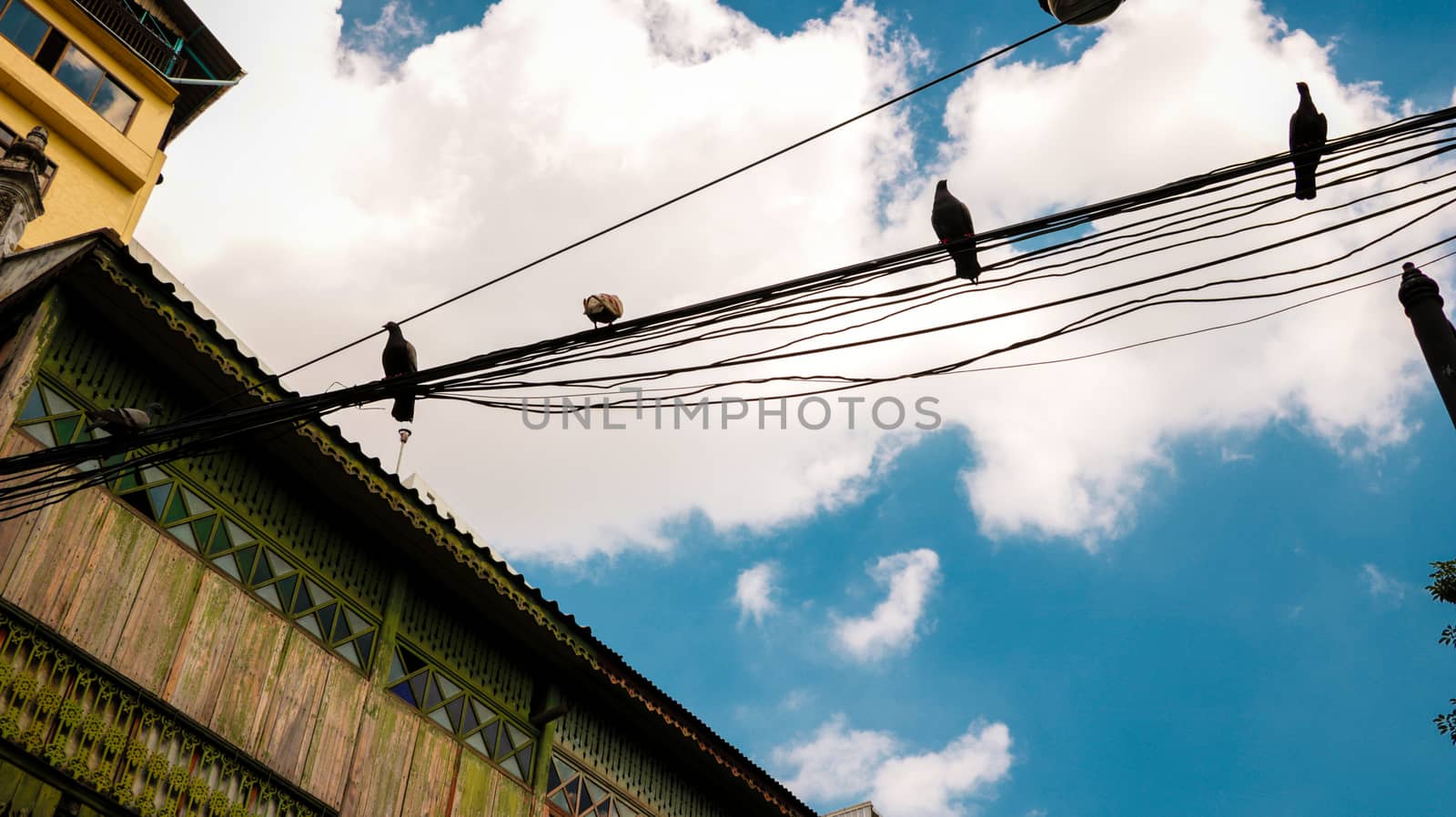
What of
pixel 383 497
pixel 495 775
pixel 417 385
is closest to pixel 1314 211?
pixel 417 385

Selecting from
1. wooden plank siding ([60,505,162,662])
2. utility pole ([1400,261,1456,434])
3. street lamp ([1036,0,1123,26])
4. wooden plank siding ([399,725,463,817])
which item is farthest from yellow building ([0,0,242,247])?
utility pole ([1400,261,1456,434])

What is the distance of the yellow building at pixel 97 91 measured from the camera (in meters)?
19.2

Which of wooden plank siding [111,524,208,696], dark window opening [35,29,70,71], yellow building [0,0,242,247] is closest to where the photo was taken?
wooden plank siding [111,524,208,696]

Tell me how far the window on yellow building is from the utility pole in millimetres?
21191

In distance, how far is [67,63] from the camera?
20359 millimetres

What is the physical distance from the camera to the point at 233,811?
8.80 m

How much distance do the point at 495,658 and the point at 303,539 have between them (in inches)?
98.0

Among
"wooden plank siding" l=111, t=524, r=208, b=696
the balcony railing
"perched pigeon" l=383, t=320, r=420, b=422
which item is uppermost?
the balcony railing

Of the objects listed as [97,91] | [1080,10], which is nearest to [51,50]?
[97,91]

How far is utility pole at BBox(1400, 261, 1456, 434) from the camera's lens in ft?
15.3

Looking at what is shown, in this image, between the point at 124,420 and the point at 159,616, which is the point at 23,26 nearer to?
the point at 159,616

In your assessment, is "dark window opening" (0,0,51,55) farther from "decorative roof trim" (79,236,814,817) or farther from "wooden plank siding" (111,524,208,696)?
"wooden plank siding" (111,524,208,696)

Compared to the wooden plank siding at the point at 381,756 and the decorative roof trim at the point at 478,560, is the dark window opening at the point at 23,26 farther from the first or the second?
the wooden plank siding at the point at 381,756

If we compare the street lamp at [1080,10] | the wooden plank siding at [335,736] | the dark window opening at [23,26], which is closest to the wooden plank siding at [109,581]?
the wooden plank siding at [335,736]
